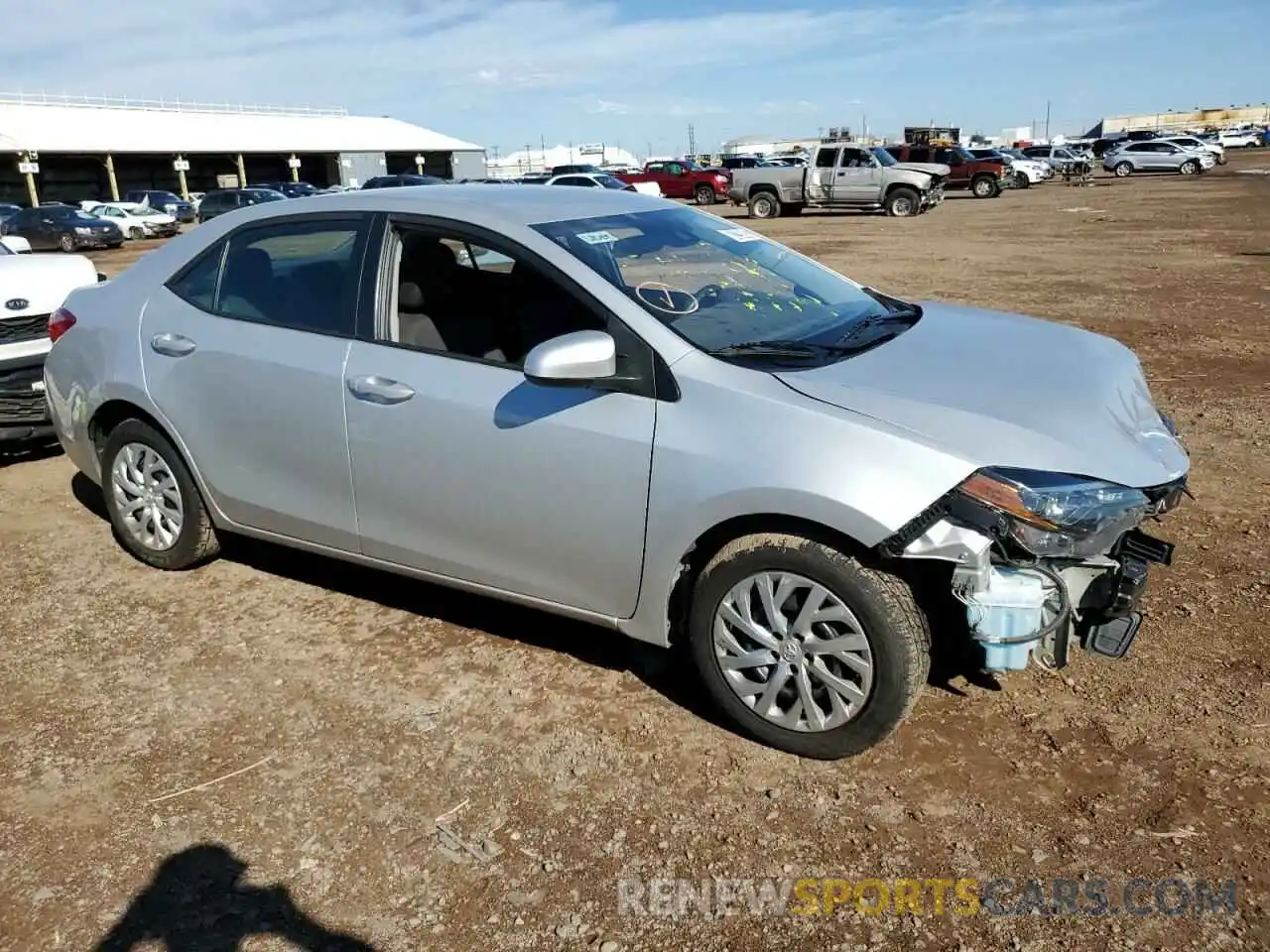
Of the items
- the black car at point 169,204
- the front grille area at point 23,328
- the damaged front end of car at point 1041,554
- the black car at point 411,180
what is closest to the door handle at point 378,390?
the black car at point 411,180

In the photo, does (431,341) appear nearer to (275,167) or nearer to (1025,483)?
(1025,483)

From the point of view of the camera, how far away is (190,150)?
59.6 metres

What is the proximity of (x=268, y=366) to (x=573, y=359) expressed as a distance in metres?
1.56

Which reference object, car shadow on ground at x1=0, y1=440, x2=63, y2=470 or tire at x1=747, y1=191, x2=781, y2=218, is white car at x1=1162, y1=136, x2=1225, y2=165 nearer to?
tire at x1=747, y1=191, x2=781, y2=218

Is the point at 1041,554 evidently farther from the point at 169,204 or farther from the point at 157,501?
the point at 169,204

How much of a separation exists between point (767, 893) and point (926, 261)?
15.7 metres

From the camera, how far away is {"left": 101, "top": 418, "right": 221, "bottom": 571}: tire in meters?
4.57

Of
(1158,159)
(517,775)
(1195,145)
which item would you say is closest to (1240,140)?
(1195,145)

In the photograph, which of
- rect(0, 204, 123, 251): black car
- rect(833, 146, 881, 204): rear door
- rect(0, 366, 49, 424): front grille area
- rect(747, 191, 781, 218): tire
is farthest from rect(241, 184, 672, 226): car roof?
rect(0, 204, 123, 251): black car

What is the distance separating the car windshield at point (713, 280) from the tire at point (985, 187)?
126 ft

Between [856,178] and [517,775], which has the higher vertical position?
[856,178]

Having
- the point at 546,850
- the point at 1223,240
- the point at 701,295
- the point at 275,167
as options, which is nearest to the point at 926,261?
the point at 1223,240

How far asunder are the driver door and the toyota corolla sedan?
27.5 metres

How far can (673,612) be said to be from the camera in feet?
11.3
